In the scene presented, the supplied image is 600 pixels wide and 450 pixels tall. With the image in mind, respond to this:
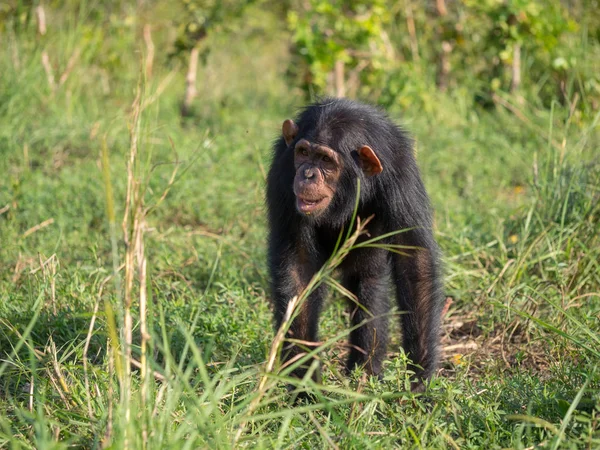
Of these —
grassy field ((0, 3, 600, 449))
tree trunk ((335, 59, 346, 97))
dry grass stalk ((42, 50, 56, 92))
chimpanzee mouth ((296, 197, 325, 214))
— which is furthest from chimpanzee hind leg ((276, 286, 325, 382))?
tree trunk ((335, 59, 346, 97))

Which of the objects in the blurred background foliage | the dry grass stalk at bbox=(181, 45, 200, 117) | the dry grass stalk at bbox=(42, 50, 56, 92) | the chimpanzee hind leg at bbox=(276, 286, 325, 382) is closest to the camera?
the chimpanzee hind leg at bbox=(276, 286, 325, 382)

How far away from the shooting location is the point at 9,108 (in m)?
7.69

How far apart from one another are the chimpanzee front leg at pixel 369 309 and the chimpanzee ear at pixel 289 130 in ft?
3.03

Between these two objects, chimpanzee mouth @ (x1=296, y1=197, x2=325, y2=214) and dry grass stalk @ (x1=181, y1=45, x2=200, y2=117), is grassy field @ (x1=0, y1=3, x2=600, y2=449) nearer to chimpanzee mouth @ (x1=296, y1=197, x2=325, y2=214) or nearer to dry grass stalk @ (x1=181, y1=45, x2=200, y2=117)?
dry grass stalk @ (x1=181, y1=45, x2=200, y2=117)

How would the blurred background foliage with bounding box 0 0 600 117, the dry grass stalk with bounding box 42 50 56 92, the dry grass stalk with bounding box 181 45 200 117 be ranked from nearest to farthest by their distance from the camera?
1. the dry grass stalk with bounding box 42 50 56 92
2. the blurred background foliage with bounding box 0 0 600 117
3. the dry grass stalk with bounding box 181 45 200 117

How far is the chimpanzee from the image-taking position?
4.10 m

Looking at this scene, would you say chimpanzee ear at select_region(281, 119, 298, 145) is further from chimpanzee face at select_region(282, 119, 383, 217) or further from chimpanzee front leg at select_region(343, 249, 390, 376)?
chimpanzee front leg at select_region(343, 249, 390, 376)

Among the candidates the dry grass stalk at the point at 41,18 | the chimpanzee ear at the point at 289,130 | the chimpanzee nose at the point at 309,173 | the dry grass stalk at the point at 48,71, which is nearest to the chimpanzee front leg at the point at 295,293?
the chimpanzee nose at the point at 309,173

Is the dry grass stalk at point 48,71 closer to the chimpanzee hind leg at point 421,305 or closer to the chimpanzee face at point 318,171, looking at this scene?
the chimpanzee face at point 318,171

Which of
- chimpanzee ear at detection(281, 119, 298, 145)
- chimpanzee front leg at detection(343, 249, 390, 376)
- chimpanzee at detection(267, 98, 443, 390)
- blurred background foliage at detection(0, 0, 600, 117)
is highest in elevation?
blurred background foliage at detection(0, 0, 600, 117)

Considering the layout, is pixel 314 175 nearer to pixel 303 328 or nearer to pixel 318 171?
pixel 318 171

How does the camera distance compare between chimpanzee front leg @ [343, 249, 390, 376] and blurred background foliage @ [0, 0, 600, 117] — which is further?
blurred background foliage @ [0, 0, 600, 117]

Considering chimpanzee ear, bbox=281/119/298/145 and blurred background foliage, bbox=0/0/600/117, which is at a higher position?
blurred background foliage, bbox=0/0/600/117

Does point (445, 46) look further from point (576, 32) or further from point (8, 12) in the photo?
point (8, 12)
